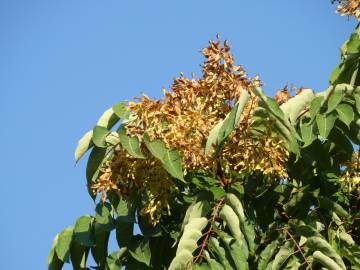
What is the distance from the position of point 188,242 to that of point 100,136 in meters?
0.48

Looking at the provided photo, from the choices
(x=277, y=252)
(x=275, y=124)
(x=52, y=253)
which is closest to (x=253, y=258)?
(x=277, y=252)

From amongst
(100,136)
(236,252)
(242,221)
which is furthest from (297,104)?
(100,136)

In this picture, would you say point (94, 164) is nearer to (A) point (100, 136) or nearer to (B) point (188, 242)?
(A) point (100, 136)

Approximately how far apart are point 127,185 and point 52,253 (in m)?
0.62

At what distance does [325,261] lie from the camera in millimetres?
2279

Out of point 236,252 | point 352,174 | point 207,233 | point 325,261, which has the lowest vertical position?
point 325,261

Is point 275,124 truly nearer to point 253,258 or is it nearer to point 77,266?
point 253,258

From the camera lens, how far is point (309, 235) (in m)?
2.42

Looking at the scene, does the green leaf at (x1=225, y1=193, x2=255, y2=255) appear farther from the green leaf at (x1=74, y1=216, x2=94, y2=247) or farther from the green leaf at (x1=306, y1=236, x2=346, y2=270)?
the green leaf at (x1=74, y1=216, x2=94, y2=247)

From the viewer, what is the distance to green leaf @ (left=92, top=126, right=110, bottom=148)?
8.06 ft

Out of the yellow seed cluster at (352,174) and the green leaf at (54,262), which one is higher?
the green leaf at (54,262)

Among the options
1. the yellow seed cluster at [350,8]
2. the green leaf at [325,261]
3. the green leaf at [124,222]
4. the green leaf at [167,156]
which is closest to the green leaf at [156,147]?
the green leaf at [167,156]

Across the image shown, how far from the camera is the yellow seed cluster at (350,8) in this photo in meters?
3.05

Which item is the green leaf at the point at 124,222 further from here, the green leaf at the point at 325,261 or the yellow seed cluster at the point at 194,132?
the green leaf at the point at 325,261
